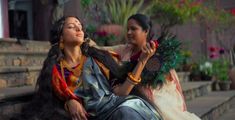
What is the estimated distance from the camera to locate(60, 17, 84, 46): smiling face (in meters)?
3.12

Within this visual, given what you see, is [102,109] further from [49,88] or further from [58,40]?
[58,40]

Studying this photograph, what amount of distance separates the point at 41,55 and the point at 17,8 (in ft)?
16.4

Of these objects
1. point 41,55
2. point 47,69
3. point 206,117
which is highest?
point 47,69

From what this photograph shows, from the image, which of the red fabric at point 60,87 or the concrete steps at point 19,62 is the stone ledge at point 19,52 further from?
the red fabric at point 60,87

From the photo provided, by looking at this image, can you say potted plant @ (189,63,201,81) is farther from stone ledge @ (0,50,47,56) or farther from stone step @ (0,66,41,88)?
stone step @ (0,66,41,88)

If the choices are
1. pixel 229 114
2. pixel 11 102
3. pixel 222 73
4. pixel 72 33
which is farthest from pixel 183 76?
pixel 72 33

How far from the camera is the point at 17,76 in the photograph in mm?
4391

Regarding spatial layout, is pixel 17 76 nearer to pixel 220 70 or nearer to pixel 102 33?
pixel 102 33

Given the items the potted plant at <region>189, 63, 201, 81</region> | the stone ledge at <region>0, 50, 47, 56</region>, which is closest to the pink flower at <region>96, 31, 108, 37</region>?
the stone ledge at <region>0, 50, 47, 56</region>

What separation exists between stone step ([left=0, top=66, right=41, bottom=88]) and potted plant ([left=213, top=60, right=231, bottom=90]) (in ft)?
19.1

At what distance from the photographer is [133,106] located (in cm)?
286

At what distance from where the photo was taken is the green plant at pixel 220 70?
9887 mm

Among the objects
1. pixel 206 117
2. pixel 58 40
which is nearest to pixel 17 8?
pixel 206 117

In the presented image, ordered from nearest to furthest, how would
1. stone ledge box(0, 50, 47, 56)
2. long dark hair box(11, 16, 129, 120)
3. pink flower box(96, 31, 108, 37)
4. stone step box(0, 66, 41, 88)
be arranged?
1. long dark hair box(11, 16, 129, 120)
2. stone step box(0, 66, 41, 88)
3. stone ledge box(0, 50, 47, 56)
4. pink flower box(96, 31, 108, 37)
